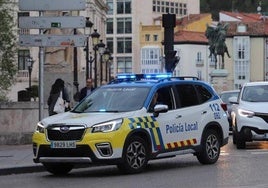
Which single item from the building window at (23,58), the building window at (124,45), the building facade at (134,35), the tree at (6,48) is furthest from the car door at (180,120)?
the building window at (124,45)

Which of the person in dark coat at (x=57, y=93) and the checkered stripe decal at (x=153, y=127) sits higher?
the person in dark coat at (x=57, y=93)

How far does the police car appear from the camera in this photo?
43.7 feet

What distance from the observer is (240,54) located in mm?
111125

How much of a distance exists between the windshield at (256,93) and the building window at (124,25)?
104197 mm

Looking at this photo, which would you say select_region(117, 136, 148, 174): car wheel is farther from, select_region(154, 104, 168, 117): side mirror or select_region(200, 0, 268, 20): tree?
select_region(200, 0, 268, 20): tree

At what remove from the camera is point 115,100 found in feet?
47.6

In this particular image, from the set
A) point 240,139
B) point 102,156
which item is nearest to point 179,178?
point 102,156

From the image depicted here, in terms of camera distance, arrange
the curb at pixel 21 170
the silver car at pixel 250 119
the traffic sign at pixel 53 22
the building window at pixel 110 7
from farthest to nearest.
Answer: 1. the building window at pixel 110 7
2. the silver car at pixel 250 119
3. the traffic sign at pixel 53 22
4. the curb at pixel 21 170

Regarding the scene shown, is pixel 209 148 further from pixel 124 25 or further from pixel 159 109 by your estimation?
pixel 124 25

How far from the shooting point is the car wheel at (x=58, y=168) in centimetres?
1428

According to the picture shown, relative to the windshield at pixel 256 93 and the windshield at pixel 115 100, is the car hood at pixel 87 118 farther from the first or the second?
the windshield at pixel 256 93

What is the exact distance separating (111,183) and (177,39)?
101248 millimetres

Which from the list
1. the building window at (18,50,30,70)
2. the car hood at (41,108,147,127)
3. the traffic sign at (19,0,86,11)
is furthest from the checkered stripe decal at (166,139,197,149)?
the building window at (18,50,30,70)

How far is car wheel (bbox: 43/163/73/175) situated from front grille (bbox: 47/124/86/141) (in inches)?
31.4
